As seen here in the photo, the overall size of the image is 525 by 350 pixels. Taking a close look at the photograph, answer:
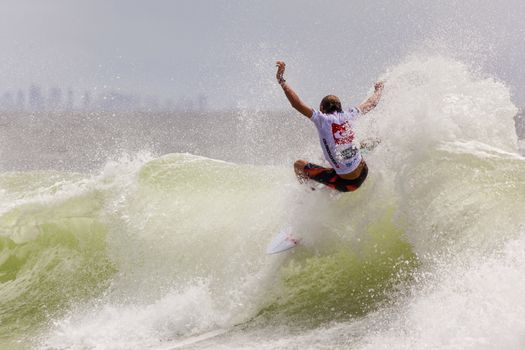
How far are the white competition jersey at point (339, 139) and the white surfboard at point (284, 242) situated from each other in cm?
100

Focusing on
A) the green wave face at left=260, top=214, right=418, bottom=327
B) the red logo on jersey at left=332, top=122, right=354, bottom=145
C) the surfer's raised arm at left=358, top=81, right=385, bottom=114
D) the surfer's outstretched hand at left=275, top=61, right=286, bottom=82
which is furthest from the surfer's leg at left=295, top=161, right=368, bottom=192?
the surfer's outstretched hand at left=275, top=61, right=286, bottom=82

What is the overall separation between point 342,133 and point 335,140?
4.2 inches

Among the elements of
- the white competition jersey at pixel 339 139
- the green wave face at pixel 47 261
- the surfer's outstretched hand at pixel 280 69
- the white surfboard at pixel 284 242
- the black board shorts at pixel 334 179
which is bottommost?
the green wave face at pixel 47 261

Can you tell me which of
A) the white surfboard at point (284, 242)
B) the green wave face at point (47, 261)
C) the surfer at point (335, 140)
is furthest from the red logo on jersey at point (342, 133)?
the green wave face at point (47, 261)

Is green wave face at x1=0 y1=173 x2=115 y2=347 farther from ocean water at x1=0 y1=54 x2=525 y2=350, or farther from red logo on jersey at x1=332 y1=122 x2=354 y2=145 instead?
red logo on jersey at x1=332 y1=122 x2=354 y2=145

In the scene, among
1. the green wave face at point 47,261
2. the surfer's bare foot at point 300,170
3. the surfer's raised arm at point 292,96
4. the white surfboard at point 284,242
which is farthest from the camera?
the green wave face at point 47,261

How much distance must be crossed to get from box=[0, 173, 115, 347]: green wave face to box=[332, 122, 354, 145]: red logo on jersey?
4152 millimetres

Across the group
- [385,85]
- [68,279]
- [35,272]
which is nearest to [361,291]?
[385,85]

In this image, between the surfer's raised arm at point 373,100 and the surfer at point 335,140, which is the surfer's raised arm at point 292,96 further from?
the surfer's raised arm at point 373,100

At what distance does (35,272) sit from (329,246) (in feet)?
15.8

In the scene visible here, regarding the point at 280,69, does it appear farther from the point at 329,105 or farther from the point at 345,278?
the point at 345,278

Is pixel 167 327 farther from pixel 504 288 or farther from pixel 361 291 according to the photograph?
pixel 504 288

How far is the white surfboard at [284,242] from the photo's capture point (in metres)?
7.36

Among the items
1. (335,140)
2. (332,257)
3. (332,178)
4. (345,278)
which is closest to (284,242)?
(332,257)
